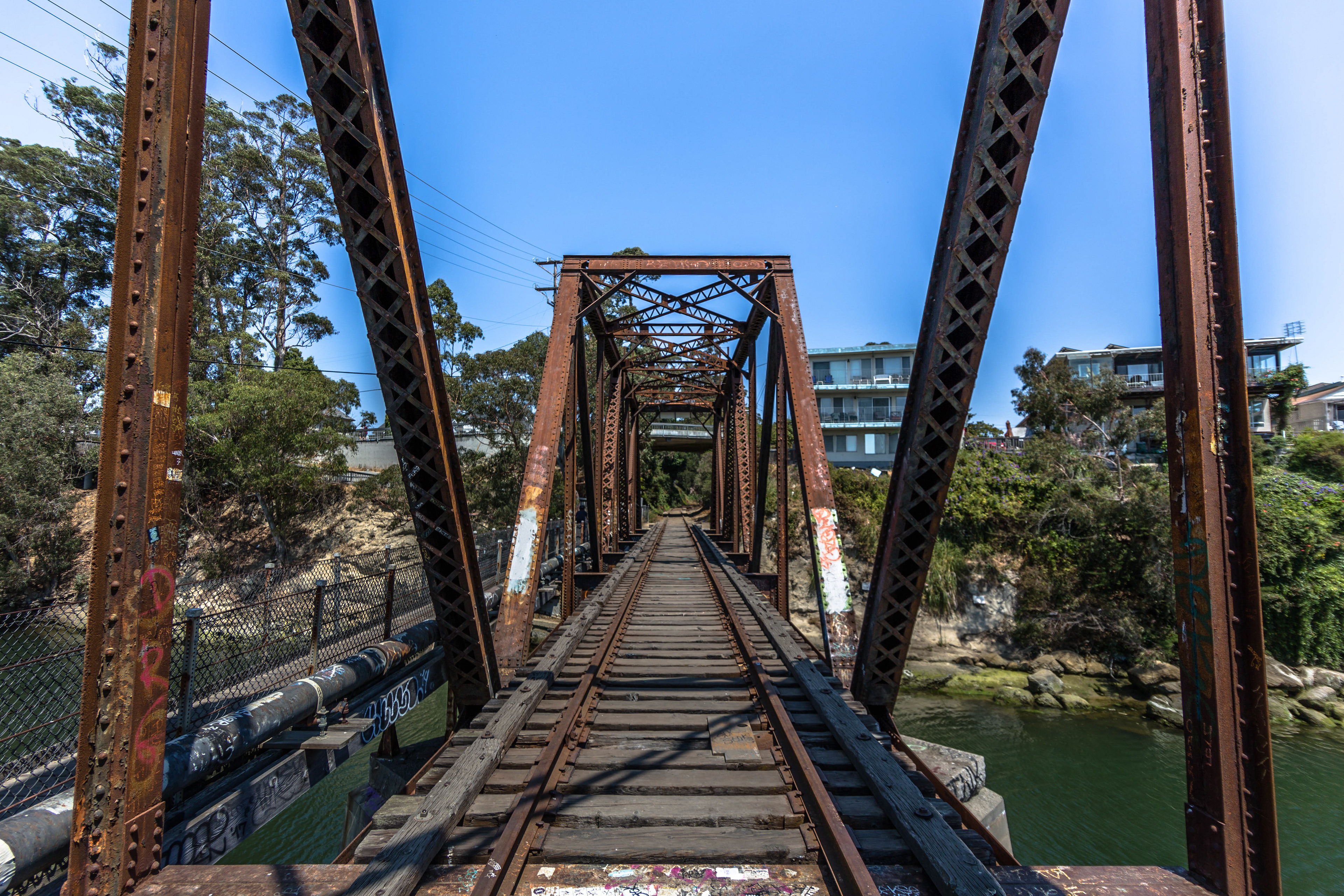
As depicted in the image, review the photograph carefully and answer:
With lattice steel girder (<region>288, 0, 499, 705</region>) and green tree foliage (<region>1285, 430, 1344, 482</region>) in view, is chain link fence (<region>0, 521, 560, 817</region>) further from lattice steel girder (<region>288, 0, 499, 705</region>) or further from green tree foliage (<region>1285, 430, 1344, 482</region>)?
green tree foliage (<region>1285, 430, 1344, 482</region>)

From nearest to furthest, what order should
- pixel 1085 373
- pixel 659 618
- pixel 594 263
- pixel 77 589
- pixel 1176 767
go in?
pixel 659 618, pixel 594 263, pixel 1176 767, pixel 77 589, pixel 1085 373

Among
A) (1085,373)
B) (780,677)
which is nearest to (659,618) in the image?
(780,677)

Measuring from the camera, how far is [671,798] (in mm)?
3279

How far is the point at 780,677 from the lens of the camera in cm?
527

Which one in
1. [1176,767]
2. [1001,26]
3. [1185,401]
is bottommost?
[1176,767]

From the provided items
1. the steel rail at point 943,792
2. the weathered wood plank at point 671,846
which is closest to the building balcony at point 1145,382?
the steel rail at point 943,792

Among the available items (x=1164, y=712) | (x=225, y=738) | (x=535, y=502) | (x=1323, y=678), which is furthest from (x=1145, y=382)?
(x=225, y=738)

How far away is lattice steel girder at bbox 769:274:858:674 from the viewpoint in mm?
5508

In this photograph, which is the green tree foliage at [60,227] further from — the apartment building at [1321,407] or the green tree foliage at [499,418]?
the apartment building at [1321,407]

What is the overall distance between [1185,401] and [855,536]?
2100 centimetres

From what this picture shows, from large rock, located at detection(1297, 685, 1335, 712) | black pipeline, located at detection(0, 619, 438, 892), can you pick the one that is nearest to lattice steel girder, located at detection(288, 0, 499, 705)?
black pipeline, located at detection(0, 619, 438, 892)

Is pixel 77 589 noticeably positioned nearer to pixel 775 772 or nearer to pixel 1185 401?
pixel 775 772

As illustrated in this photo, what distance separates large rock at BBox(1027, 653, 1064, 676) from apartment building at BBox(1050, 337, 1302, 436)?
16.2 meters

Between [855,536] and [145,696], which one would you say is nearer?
[145,696]
